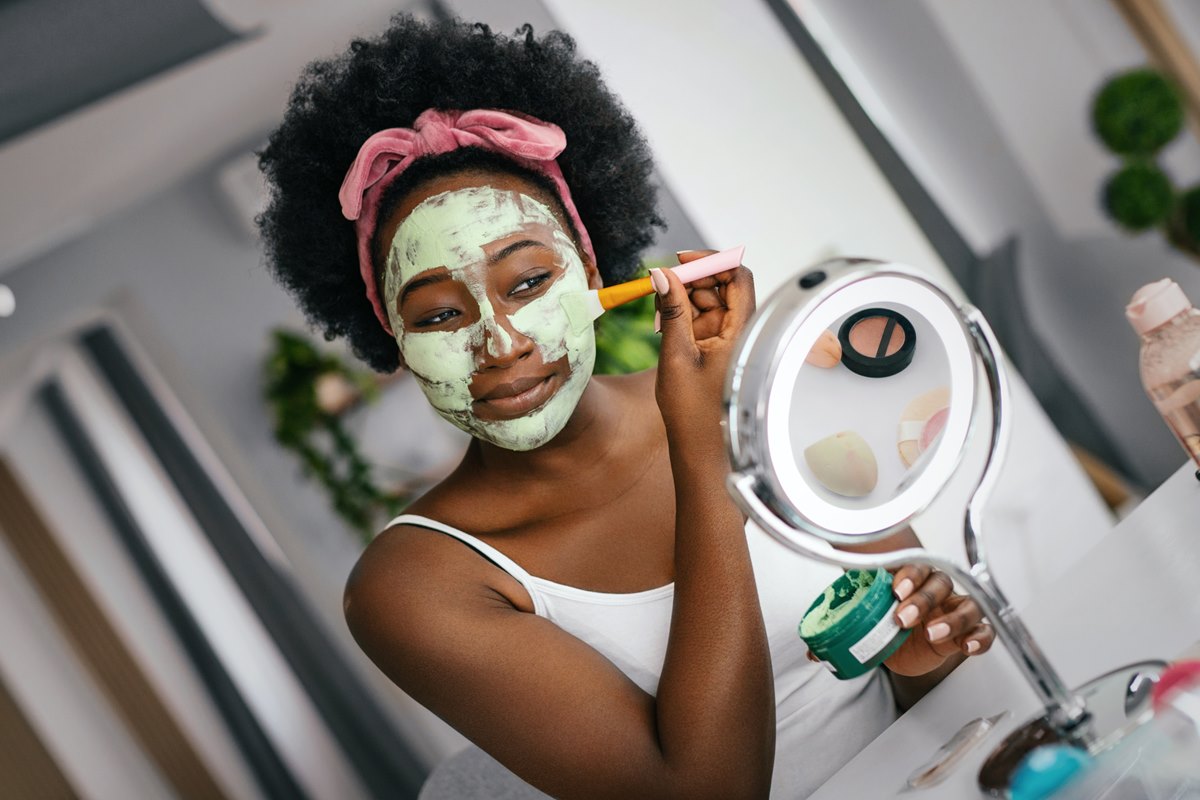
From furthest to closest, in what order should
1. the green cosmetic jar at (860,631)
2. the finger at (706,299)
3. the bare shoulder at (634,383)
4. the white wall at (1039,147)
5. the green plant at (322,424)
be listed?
the green plant at (322,424), the white wall at (1039,147), the bare shoulder at (634,383), the finger at (706,299), the green cosmetic jar at (860,631)

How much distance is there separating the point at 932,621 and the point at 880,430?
0.14 m

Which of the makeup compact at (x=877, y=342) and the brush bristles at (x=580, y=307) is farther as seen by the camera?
the brush bristles at (x=580, y=307)

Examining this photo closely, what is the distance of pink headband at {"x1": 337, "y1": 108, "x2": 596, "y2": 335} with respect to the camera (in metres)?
0.83

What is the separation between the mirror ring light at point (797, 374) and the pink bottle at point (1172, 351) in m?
0.22

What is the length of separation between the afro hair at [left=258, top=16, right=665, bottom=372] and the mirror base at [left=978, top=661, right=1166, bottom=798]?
556 mm

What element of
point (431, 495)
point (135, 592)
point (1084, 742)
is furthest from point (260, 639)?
point (1084, 742)

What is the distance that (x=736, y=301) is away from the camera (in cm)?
70

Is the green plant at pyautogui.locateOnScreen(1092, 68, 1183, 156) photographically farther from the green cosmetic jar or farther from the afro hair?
the green cosmetic jar

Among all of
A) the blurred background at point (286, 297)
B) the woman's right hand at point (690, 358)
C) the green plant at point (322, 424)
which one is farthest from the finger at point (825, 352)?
the green plant at point (322, 424)

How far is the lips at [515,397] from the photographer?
2.62 feet

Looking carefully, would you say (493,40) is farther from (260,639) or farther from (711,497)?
(260,639)

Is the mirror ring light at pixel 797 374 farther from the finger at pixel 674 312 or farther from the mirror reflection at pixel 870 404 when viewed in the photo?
the finger at pixel 674 312

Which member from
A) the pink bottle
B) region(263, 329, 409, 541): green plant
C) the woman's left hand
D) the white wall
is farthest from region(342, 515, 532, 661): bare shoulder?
region(263, 329, 409, 541): green plant

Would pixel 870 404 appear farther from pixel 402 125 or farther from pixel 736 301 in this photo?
pixel 402 125
